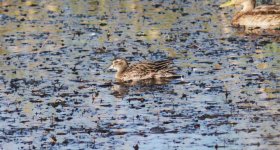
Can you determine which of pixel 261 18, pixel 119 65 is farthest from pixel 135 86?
pixel 261 18

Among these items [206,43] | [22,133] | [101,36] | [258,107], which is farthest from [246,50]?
[22,133]

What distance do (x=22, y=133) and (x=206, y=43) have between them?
10.1 metres

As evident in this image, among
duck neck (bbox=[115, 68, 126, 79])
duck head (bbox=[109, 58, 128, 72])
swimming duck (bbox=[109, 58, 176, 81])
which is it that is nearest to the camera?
swimming duck (bbox=[109, 58, 176, 81])

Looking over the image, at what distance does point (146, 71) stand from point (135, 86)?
2.29 feet

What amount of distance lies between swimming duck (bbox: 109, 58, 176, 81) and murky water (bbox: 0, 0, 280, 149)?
0.27 meters

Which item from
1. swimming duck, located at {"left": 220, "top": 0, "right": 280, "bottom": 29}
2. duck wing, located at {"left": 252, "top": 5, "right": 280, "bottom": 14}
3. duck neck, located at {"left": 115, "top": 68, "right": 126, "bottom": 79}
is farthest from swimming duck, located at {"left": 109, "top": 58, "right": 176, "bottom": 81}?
duck wing, located at {"left": 252, "top": 5, "right": 280, "bottom": 14}

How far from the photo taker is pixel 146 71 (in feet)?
68.3

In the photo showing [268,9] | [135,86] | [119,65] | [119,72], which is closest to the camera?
[135,86]

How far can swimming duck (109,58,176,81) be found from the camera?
68.1 ft

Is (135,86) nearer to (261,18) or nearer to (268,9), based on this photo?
(261,18)

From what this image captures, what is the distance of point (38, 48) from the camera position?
977 inches

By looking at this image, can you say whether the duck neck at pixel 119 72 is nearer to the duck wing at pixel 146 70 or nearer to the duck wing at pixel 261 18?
the duck wing at pixel 146 70

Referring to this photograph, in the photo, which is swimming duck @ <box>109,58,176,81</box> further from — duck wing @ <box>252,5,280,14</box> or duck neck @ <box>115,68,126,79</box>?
duck wing @ <box>252,5,280,14</box>

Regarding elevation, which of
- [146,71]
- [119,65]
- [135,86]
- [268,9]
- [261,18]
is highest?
[268,9]
